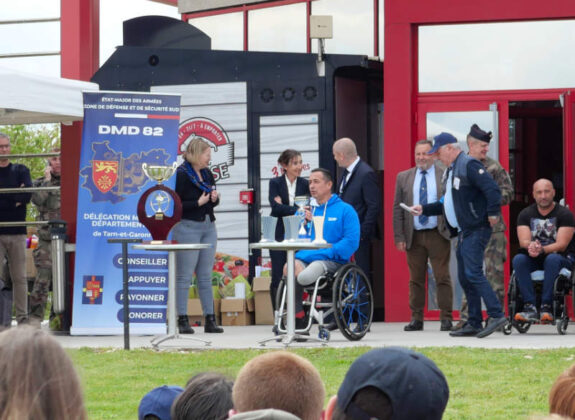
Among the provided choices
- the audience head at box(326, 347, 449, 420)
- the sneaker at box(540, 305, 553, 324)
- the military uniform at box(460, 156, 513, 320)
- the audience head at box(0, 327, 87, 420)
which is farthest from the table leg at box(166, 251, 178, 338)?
the audience head at box(0, 327, 87, 420)

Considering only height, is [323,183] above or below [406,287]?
above

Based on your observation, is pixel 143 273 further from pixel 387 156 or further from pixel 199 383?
pixel 199 383

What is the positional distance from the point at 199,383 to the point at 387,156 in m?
9.29

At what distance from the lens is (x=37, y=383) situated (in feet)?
5.87

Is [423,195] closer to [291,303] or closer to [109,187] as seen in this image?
[291,303]

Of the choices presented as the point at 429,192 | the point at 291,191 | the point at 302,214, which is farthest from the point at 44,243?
the point at 429,192

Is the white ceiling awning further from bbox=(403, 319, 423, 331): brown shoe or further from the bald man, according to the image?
the bald man

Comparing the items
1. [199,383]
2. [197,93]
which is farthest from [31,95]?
[199,383]

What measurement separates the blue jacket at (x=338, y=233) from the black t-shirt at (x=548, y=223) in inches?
76.7

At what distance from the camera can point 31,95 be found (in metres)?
9.67

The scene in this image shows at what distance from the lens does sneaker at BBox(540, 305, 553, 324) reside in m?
9.97

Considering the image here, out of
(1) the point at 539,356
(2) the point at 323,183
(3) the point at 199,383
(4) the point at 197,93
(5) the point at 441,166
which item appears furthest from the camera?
(4) the point at 197,93

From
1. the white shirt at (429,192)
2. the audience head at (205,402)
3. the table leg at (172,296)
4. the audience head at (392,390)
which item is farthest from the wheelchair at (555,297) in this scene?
the audience head at (392,390)

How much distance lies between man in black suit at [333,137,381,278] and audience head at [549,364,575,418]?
7.98 metres
